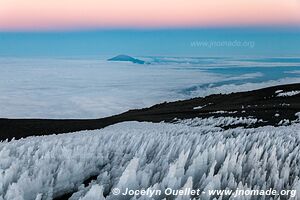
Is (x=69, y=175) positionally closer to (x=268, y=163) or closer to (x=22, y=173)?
(x=22, y=173)

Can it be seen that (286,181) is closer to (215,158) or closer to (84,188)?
(215,158)

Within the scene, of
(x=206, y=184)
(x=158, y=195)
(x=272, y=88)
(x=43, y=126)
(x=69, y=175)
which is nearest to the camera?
(x=158, y=195)

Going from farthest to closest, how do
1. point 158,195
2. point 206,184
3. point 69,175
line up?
point 69,175, point 206,184, point 158,195

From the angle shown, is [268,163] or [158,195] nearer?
[158,195]

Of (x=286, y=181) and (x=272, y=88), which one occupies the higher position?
(x=286, y=181)

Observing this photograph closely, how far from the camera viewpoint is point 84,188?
3092 millimetres

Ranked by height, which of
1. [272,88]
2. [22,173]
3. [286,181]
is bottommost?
[272,88]

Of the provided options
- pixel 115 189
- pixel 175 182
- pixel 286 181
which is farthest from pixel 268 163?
pixel 115 189

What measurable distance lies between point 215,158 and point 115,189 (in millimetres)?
1139

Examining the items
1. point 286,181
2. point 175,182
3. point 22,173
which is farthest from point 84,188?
point 286,181

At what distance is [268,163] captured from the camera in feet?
12.2

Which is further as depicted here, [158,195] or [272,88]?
[272,88]

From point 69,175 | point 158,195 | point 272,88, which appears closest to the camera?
point 158,195

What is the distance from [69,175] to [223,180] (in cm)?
122
